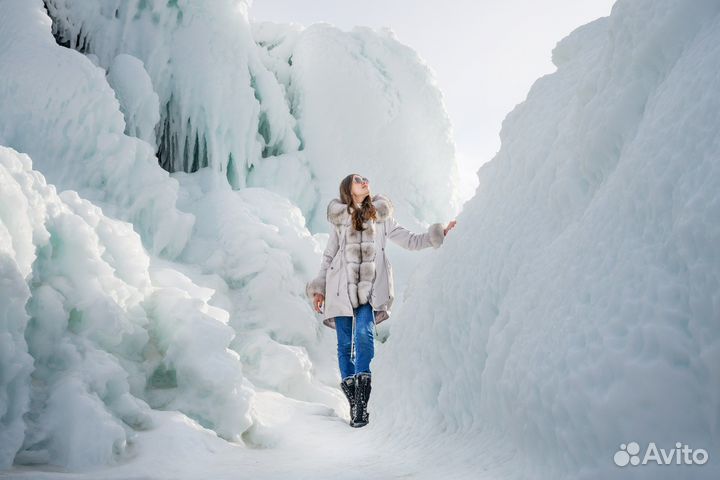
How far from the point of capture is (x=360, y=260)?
12.5 feet

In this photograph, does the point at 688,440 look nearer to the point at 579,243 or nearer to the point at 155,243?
the point at 579,243

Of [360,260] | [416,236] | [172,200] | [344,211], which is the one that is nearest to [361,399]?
[360,260]

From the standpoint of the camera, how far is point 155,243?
687 centimetres

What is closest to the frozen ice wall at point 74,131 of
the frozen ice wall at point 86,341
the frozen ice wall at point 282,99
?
the frozen ice wall at point 86,341

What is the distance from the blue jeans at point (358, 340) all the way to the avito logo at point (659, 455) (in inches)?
91.2

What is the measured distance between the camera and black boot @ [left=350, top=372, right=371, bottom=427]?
3652 mm

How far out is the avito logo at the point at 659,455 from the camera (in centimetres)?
131

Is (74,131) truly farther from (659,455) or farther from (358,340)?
(659,455)

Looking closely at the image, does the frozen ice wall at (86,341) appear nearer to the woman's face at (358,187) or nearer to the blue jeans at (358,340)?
the blue jeans at (358,340)

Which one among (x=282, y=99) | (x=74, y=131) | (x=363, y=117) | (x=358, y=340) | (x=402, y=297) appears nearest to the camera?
(x=358, y=340)

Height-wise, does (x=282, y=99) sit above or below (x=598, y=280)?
above

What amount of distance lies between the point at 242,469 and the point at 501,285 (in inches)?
66.9

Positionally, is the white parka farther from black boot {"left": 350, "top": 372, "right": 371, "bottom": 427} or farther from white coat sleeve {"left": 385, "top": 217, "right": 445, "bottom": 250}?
black boot {"left": 350, "top": 372, "right": 371, "bottom": 427}

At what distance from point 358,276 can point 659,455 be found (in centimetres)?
255
